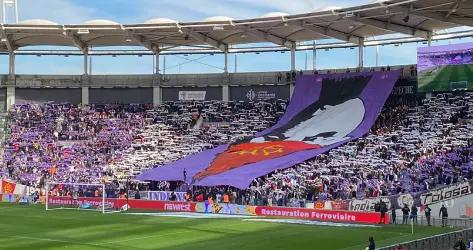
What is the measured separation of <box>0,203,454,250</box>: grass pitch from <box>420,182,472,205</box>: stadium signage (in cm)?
334

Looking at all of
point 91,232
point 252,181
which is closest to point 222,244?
point 91,232

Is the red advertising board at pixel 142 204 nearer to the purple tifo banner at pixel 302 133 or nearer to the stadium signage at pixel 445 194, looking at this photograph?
the purple tifo banner at pixel 302 133

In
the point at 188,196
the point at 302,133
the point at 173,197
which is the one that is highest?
the point at 302,133

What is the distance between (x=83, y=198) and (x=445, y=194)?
26581 millimetres

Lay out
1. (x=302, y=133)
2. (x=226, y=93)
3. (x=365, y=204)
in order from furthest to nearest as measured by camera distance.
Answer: (x=226, y=93) < (x=302, y=133) < (x=365, y=204)

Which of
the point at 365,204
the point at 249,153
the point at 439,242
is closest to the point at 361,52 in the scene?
the point at 249,153

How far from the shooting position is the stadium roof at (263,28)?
51281 mm

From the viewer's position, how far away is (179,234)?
111 ft

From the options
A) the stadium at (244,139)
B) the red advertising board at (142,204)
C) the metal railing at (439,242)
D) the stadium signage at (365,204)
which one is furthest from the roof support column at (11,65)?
the metal railing at (439,242)

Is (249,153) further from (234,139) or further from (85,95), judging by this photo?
(85,95)

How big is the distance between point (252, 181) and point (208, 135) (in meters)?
16.2

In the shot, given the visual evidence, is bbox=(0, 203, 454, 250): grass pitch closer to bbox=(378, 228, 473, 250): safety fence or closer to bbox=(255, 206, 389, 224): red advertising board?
bbox=(255, 206, 389, 224): red advertising board

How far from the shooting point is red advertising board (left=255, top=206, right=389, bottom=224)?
124 ft

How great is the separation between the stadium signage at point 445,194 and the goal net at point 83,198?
68.1 feet
